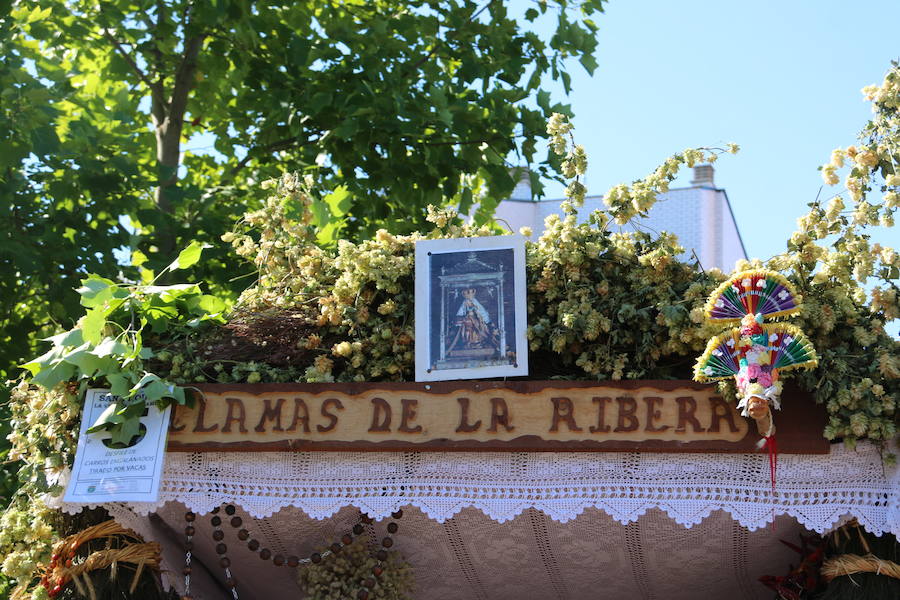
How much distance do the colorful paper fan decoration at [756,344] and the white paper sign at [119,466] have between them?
3.47ft

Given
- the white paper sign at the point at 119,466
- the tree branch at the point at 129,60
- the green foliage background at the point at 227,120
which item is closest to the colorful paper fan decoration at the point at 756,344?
the white paper sign at the point at 119,466

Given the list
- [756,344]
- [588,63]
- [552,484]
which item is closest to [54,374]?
[552,484]

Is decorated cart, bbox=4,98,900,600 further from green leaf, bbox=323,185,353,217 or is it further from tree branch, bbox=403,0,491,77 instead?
tree branch, bbox=403,0,491,77

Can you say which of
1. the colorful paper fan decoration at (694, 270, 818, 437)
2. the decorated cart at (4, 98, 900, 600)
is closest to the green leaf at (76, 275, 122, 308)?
the decorated cart at (4, 98, 900, 600)

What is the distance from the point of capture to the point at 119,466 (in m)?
2.02

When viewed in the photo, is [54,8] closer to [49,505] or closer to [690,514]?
[49,505]

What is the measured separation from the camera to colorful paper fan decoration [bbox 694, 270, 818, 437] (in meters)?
1.77

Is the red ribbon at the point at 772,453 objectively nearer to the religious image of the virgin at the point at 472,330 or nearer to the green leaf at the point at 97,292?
the religious image of the virgin at the point at 472,330

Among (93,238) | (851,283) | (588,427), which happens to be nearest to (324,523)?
(588,427)

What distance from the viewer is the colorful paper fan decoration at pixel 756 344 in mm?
1774

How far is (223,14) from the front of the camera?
14.5 ft

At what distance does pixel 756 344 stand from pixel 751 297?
105 mm

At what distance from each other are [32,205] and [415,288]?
114 inches

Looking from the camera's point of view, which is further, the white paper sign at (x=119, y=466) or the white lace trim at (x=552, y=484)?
the white paper sign at (x=119, y=466)
